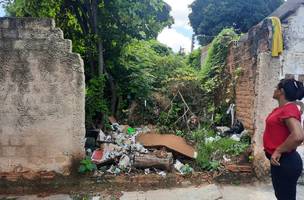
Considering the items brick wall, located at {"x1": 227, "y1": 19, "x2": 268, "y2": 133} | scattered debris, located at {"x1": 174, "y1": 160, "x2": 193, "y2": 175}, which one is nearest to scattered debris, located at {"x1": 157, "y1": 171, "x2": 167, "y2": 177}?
scattered debris, located at {"x1": 174, "y1": 160, "x2": 193, "y2": 175}

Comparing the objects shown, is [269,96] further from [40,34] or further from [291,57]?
[40,34]

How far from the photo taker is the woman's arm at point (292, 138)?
9.44 ft

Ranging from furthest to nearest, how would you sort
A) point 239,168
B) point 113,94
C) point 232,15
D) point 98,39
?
point 232,15
point 113,94
point 98,39
point 239,168

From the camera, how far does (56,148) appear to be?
16.2ft

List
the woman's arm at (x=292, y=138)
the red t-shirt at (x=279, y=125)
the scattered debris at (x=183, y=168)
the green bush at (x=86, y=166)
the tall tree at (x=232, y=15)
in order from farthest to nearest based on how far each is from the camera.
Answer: the tall tree at (x=232, y=15) < the scattered debris at (x=183, y=168) < the green bush at (x=86, y=166) < the red t-shirt at (x=279, y=125) < the woman's arm at (x=292, y=138)

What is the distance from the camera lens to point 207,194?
187 inches

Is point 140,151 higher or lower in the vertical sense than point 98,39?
lower

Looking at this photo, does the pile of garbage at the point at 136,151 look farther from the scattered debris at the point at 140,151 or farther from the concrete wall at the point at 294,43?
the concrete wall at the point at 294,43

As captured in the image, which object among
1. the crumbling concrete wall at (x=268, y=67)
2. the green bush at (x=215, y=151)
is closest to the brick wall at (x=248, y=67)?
the crumbling concrete wall at (x=268, y=67)

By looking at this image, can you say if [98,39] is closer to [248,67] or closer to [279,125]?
[248,67]

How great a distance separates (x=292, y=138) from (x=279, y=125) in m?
0.21

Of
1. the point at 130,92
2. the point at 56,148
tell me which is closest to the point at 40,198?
the point at 56,148

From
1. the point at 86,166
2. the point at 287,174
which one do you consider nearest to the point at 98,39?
the point at 86,166

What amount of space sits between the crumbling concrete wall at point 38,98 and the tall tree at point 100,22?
178 centimetres
